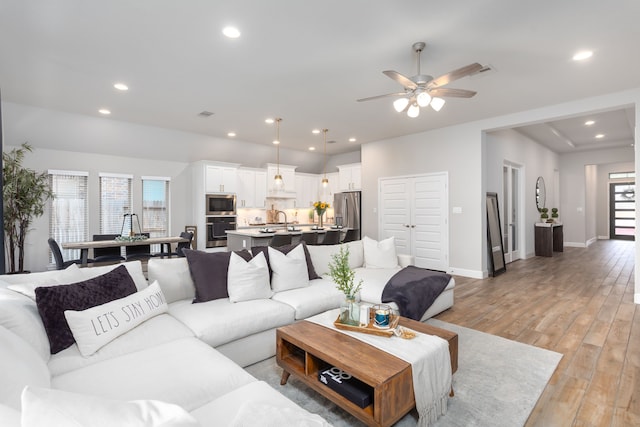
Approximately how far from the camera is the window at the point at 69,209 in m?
5.97

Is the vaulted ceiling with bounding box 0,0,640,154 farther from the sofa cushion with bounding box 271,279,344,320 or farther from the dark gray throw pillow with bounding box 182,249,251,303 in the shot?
the sofa cushion with bounding box 271,279,344,320

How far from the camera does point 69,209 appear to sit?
20.2ft

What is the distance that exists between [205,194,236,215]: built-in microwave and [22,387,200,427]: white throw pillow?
669 cm

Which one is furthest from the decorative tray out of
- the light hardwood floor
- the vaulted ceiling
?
the vaulted ceiling

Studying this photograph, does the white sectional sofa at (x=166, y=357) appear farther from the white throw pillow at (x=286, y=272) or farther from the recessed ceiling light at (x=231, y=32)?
the recessed ceiling light at (x=231, y=32)

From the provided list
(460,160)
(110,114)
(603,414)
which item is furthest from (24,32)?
(460,160)

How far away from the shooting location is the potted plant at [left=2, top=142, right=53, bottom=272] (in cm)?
506

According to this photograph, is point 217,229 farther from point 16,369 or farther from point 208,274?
point 16,369

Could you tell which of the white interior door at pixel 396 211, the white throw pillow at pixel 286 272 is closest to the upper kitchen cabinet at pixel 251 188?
the white interior door at pixel 396 211

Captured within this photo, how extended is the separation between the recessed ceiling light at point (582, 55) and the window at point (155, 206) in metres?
7.37

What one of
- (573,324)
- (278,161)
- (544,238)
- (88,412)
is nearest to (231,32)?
(88,412)

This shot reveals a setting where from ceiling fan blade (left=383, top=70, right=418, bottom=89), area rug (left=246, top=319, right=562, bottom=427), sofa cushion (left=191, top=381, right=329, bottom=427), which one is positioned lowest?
area rug (left=246, top=319, right=562, bottom=427)

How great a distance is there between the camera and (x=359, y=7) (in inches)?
101

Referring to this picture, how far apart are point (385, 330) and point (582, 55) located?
356 centimetres
